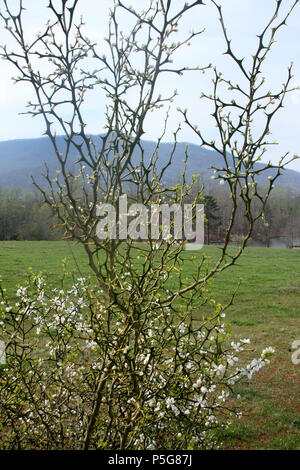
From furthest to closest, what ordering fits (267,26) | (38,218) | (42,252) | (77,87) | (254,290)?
(38,218) < (42,252) < (254,290) < (77,87) < (267,26)

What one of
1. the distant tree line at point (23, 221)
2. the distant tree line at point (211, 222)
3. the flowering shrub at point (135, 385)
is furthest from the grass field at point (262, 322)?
the distant tree line at point (23, 221)

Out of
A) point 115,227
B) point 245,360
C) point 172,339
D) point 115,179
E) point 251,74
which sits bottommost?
point 245,360

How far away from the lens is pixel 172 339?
7.98ft

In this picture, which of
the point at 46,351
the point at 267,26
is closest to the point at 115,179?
the point at 267,26

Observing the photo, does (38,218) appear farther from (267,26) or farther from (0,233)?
(267,26)

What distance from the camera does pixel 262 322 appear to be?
1082 centimetres

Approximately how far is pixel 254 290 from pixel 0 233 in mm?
33883

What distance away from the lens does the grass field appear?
5.11m

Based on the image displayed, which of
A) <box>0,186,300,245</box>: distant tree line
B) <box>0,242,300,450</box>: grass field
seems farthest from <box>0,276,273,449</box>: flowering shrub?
<box>0,186,300,245</box>: distant tree line

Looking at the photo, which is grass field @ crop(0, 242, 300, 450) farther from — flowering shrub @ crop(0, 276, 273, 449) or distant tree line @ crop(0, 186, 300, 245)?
distant tree line @ crop(0, 186, 300, 245)

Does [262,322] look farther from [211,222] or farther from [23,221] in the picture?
[23,221]

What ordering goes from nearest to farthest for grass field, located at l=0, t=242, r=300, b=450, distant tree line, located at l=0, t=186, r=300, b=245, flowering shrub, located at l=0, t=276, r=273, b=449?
flowering shrub, located at l=0, t=276, r=273, b=449, grass field, located at l=0, t=242, r=300, b=450, distant tree line, located at l=0, t=186, r=300, b=245

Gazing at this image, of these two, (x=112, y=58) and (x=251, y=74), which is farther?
(x=112, y=58)

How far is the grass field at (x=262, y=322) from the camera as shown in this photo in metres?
5.11
